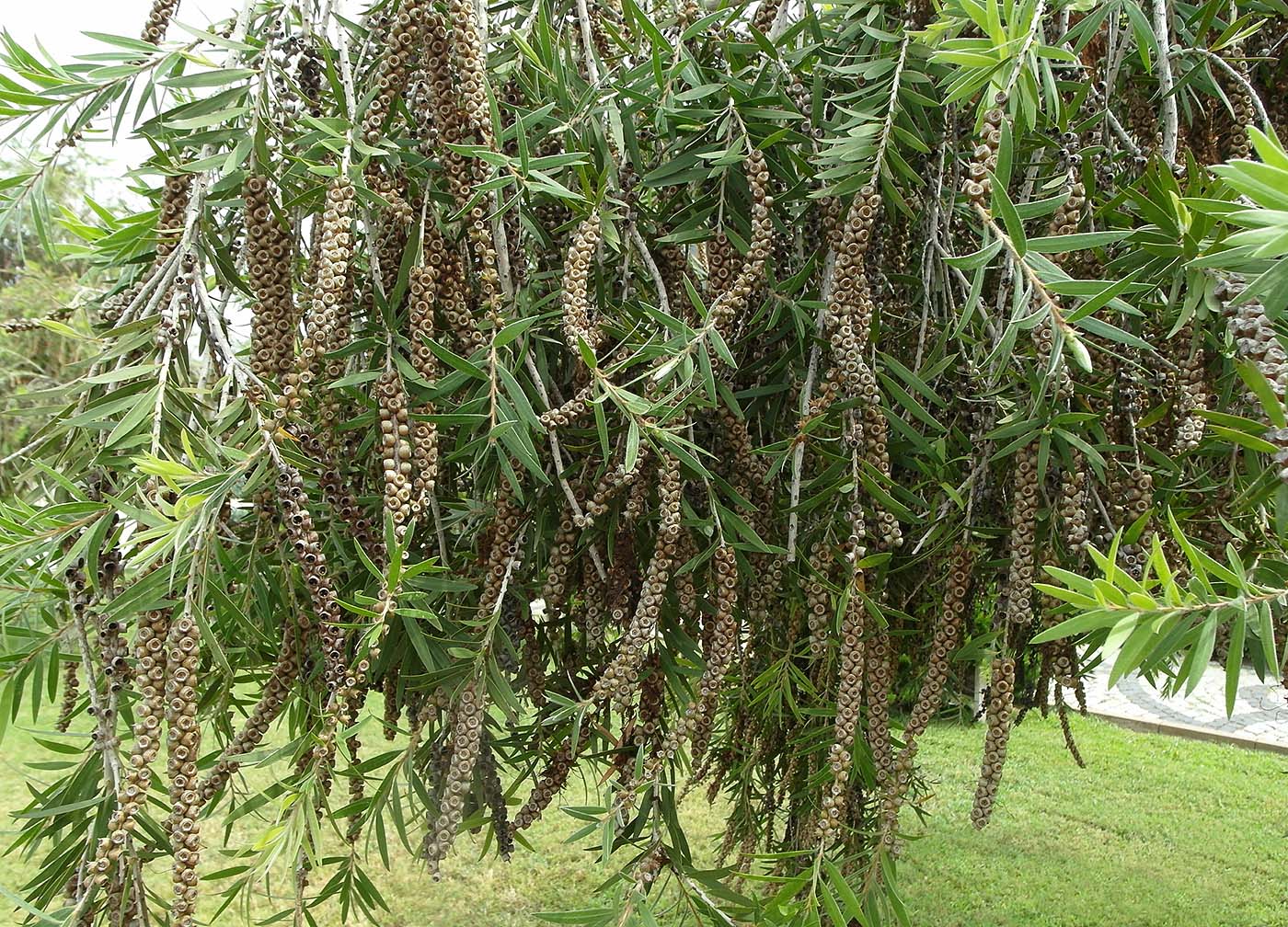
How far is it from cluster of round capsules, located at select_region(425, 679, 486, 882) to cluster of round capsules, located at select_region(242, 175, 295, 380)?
0.36 m

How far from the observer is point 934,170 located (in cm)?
118

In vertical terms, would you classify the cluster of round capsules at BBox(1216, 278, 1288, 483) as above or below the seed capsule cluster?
above

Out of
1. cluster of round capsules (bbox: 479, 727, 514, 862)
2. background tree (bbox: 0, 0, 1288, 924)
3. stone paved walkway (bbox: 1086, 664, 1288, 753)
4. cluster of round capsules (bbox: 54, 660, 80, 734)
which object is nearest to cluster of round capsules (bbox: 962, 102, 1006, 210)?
background tree (bbox: 0, 0, 1288, 924)

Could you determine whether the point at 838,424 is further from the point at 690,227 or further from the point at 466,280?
the point at 466,280

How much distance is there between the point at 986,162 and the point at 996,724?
0.59m

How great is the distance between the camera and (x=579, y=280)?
90 centimetres

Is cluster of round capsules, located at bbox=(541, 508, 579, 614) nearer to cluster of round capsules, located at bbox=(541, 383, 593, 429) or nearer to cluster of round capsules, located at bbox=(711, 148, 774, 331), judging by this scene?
cluster of round capsules, located at bbox=(541, 383, 593, 429)

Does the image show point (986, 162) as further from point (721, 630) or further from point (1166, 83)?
point (721, 630)

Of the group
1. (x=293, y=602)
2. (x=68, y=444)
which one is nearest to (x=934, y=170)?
(x=293, y=602)

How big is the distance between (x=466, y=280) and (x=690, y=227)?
26 cm

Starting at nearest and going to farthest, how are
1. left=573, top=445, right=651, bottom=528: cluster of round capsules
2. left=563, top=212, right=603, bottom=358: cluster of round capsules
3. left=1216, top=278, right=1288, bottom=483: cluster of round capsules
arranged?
left=1216, top=278, right=1288, bottom=483: cluster of round capsules → left=563, top=212, right=603, bottom=358: cluster of round capsules → left=573, top=445, right=651, bottom=528: cluster of round capsules

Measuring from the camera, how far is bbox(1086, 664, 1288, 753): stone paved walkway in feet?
19.6

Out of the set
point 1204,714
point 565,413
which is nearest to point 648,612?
point 565,413

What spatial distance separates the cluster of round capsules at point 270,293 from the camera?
85 cm
